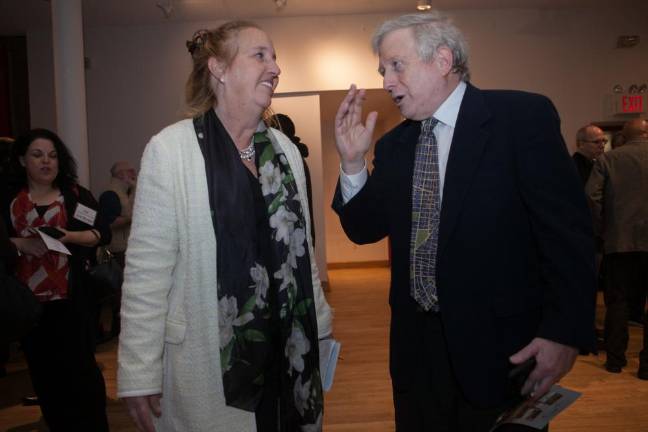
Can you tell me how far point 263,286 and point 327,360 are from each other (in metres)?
0.45

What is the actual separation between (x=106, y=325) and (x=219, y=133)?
5.11 metres

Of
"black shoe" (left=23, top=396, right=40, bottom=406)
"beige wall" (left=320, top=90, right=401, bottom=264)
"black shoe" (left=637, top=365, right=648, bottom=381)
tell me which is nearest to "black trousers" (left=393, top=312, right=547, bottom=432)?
"black shoe" (left=637, top=365, right=648, bottom=381)

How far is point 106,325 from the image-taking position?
5.98 m

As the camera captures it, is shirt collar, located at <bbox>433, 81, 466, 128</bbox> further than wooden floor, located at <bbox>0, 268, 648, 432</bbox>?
No

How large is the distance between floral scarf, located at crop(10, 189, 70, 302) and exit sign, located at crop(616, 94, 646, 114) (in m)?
7.25

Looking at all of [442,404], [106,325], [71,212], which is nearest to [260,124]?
[442,404]

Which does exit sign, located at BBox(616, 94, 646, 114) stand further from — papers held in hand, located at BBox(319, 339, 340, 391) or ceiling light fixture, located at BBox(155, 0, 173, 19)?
papers held in hand, located at BBox(319, 339, 340, 391)

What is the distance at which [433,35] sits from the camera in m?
1.62

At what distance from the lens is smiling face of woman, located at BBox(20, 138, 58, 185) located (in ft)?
9.25

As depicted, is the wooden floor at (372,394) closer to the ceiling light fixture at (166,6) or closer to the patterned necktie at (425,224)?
the patterned necktie at (425,224)

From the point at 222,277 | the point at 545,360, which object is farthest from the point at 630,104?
the point at 222,277

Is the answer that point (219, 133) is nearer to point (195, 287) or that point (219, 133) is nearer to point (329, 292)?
point (195, 287)

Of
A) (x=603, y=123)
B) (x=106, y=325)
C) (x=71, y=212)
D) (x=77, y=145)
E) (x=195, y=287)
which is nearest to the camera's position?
(x=195, y=287)

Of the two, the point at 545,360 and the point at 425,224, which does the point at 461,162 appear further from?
the point at 545,360
